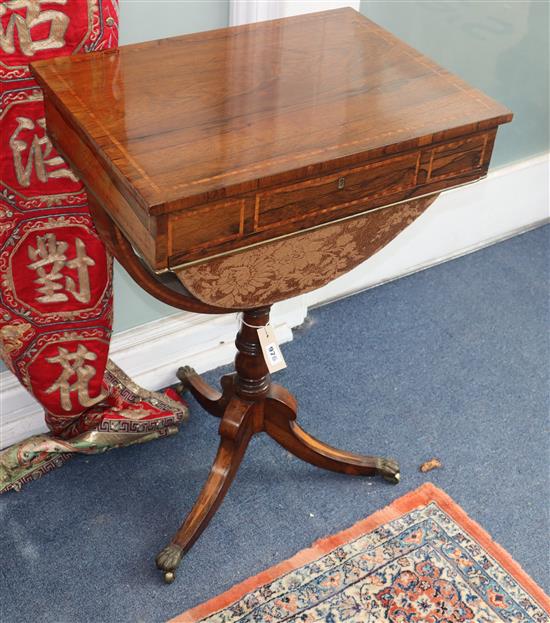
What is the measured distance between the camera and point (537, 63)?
282cm

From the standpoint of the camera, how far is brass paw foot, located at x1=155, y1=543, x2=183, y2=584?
194 cm

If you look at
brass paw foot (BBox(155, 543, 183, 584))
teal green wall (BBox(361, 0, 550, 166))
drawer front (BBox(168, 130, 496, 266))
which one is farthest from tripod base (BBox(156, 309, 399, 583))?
teal green wall (BBox(361, 0, 550, 166))

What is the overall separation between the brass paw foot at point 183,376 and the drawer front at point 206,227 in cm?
95

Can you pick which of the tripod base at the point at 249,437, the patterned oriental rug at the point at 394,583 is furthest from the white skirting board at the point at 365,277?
the patterned oriental rug at the point at 394,583

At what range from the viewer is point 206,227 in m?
1.42

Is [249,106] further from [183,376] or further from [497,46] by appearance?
[497,46]

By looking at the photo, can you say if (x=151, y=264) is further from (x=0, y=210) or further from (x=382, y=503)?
(x=382, y=503)

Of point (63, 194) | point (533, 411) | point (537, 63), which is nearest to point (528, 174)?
point (537, 63)

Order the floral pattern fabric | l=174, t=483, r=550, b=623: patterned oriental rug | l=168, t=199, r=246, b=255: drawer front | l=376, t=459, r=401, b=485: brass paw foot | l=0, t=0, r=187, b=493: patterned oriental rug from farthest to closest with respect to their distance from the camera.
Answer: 1. l=376, t=459, r=401, b=485: brass paw foot
2. l=174, t=483, r=550, b=623: patterned oriental rug
3. l=0, t=0, r=187, b=493: patterned oriental rug
4. the floral pattern fabric
5. l=168, t=199, r=246, b=255: drawer front

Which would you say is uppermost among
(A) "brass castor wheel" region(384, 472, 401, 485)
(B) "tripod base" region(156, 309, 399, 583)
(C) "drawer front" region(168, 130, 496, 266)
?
(C) "drawer front" region(168, 130, 496, 266)

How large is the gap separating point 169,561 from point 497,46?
67.5 inches

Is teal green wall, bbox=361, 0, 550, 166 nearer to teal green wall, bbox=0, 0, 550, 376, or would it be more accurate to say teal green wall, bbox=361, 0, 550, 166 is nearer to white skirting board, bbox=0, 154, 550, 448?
teal green wall, bbox=0, 0, 550, 376

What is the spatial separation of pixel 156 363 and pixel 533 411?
0.99m

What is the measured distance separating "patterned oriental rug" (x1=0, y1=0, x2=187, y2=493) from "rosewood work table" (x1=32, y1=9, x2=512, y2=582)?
106 mm
